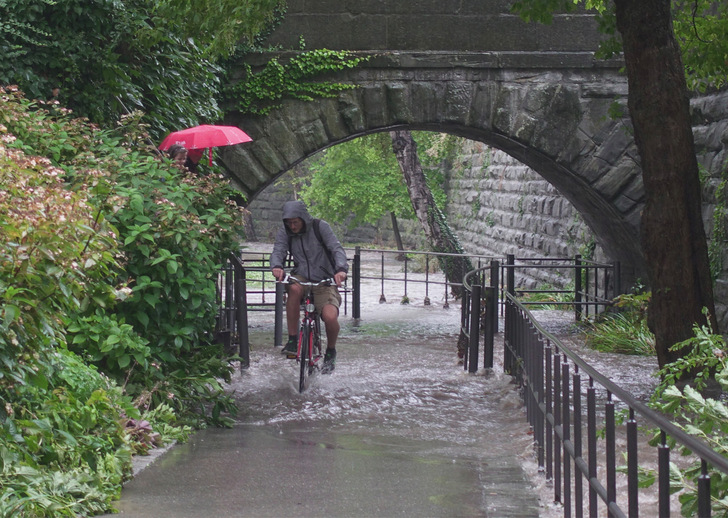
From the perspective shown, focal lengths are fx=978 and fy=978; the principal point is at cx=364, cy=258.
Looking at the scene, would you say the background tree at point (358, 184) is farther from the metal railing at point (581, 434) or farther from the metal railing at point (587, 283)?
the metal railing at point (581, 434)

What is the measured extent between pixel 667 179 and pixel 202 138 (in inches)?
165

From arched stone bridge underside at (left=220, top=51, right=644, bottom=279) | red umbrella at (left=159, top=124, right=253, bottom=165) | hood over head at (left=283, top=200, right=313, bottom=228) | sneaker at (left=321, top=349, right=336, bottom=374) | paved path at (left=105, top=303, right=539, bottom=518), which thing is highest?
arched stone bridge underside at (left=220, top=51, right=644, bottom=279)

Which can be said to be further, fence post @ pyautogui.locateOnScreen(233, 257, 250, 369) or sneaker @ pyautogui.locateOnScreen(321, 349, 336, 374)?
sneaker @ pyautogui.locateOnScreen(321, 349, 336, 374)

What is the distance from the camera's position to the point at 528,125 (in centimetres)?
1152

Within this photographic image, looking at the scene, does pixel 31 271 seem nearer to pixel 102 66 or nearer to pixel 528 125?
pixel 102 66

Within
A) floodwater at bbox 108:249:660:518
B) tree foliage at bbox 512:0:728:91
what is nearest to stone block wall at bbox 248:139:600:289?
floodwater at bbox 108:249:660:518

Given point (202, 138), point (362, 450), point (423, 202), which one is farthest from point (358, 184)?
point (362, 450)

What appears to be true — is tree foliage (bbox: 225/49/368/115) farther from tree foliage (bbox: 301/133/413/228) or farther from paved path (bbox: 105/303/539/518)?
tree foliage (bbox: 301/133/413/228)

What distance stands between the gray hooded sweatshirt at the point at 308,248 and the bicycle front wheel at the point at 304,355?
22.2 inches

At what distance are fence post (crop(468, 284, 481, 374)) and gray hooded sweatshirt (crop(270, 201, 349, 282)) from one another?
129cm

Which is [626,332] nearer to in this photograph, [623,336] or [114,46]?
[623,336]

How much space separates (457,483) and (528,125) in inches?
284

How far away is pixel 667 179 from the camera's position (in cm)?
719

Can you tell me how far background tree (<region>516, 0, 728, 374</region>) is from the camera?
278 inches
